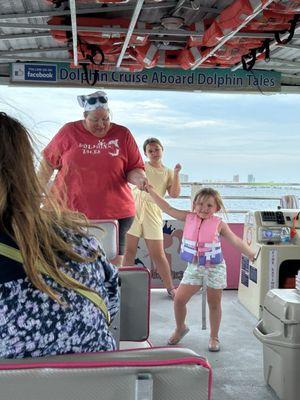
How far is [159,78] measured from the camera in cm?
686

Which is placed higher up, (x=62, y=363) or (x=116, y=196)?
(x=116, y=196)

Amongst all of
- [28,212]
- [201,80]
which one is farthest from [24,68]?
[28,212]

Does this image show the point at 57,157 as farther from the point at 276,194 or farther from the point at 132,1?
the point at 276,194

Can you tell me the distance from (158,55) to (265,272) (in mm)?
2897

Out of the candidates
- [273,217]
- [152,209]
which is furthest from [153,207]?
[273,217]

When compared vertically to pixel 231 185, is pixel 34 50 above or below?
above

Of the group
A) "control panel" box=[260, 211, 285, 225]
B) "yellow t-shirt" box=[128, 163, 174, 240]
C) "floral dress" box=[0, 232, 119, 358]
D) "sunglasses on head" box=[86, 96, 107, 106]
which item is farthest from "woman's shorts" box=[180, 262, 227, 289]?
"floral dress" box=[0, 232, 119, 358]

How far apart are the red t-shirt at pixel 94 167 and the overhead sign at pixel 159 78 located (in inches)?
145

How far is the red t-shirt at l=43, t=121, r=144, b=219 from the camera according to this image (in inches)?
120

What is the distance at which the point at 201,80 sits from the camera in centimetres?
698

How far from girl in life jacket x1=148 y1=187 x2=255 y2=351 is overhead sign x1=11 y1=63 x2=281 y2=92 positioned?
3.23 m

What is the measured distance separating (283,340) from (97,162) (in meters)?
1.43

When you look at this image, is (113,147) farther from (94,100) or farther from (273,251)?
(273,251)

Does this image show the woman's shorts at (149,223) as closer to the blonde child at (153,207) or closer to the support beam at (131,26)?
the blonde child at (153,207)
